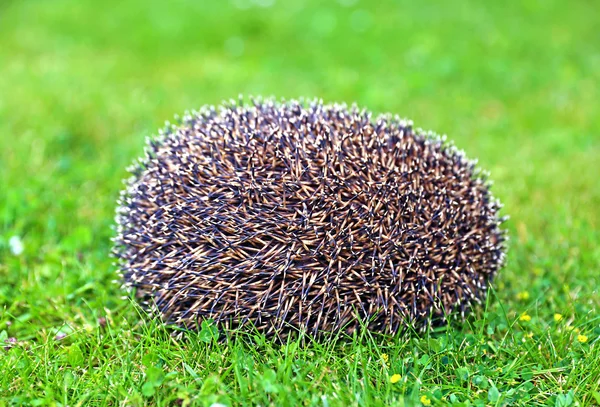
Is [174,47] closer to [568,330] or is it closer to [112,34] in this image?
[112,34]

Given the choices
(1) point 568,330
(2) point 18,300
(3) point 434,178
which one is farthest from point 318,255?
(2) point 18,300

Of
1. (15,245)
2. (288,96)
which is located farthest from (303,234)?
(288,96)

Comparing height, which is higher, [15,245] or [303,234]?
[303,234]

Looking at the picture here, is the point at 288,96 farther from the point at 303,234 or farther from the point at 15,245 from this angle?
the point at 303,234

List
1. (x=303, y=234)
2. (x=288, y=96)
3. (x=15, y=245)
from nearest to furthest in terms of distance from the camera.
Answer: (x=303, y=234), (x=15, y=245), (x=288, y=96)

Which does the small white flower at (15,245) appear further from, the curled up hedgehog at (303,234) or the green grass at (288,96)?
the curled up hedgehog at (303,234)
